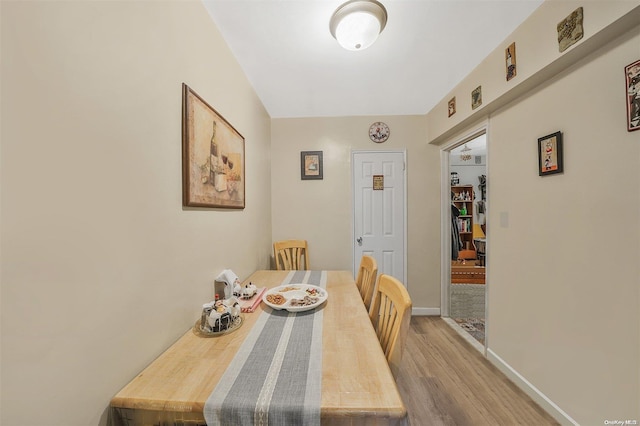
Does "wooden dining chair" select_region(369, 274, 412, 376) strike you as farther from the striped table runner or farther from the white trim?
the white trim

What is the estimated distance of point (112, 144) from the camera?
75 centimetres

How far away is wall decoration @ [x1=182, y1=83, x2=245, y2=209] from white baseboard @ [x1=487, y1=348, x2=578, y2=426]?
7.98ft

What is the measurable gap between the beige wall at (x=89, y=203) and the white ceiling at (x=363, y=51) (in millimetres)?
574

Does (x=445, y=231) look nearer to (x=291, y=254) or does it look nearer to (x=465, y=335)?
(x=465, y=335)

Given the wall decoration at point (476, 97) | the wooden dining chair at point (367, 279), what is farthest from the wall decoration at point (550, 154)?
the wooden dining chair at point (367, 279)

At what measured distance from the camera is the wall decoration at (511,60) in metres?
1.64

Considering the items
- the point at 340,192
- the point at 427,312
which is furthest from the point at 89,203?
the point at 427,312

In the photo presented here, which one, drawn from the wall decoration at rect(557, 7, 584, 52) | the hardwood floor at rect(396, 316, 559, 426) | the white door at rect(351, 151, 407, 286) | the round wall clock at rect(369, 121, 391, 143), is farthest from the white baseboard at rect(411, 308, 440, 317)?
the wall decoration at rect(557, 7, 584, 52)

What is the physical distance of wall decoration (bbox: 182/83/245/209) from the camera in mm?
1146

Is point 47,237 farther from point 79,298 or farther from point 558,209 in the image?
point 558,209

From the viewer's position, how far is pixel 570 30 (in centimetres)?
127

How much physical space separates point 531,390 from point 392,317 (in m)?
1.46

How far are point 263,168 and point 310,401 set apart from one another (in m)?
2.33

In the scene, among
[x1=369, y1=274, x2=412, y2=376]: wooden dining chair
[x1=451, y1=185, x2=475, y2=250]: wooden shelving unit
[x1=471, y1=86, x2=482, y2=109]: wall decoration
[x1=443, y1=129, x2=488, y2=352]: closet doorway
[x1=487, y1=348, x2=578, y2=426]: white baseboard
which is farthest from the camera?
[x1=451, y1=185, x2=475, y2=250]: wooden shelving unit
